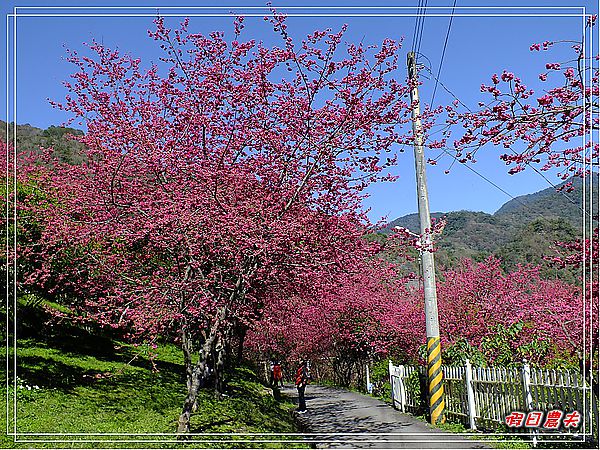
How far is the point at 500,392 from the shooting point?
385 inches

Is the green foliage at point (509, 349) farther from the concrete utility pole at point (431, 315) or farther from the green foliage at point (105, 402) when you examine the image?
the green foliage at point (105, 402)

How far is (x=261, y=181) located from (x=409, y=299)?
15132mm

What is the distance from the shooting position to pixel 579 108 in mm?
4066

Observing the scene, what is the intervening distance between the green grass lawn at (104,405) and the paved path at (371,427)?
1.03 metres

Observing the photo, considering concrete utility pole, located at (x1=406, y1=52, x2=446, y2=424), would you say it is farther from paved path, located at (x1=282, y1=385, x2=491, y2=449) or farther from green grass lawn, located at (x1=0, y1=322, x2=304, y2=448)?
green grass lawn, located at (x1=0, y1=322, x2=304, y2=448)

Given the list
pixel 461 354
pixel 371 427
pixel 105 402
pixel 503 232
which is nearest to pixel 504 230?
pixel 503 232

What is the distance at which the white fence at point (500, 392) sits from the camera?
24.1 ft

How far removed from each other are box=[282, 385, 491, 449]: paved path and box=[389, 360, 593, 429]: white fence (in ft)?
2.14

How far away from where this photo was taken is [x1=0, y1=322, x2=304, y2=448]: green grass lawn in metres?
8.16

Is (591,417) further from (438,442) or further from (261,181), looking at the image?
(261,181)

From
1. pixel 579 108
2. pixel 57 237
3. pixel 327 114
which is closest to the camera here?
pixel 579 108

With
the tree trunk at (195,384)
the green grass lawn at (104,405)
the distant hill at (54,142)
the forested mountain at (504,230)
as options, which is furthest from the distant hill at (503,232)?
the tree trunk at (195,384)

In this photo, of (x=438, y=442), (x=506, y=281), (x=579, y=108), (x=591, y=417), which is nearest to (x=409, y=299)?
(x=506, y=281)

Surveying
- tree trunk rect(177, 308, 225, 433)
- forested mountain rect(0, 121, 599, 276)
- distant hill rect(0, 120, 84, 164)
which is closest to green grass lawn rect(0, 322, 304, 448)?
tree trunk rect(177, 308, 225, 433)
